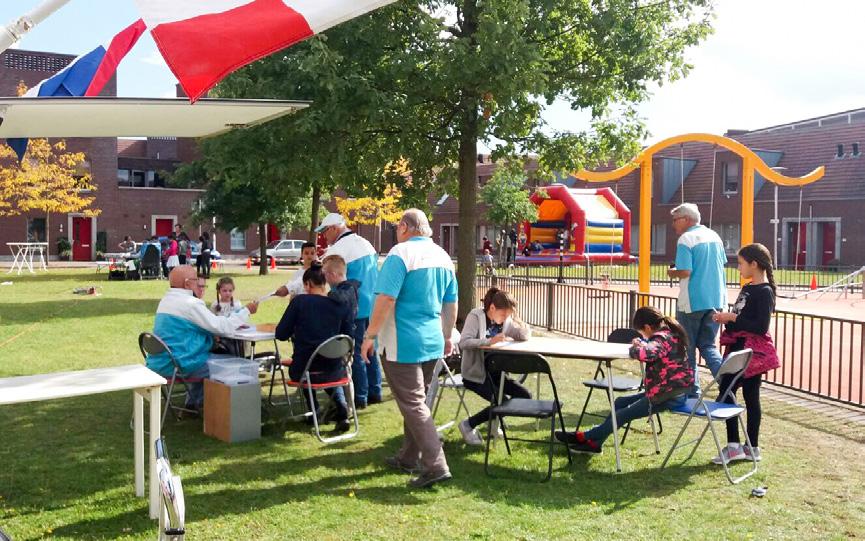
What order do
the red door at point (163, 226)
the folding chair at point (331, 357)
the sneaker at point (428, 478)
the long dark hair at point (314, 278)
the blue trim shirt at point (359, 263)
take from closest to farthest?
the sneaker at point (428, 478) < the folding chair at point (331, 357) < the long dark hair at point (314, 278) < the blue trim shirt at point (359, 263) < the red door at point (163, 226)

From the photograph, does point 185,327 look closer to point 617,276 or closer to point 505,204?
point 617,276

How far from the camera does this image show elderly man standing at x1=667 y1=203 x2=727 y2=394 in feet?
24.5

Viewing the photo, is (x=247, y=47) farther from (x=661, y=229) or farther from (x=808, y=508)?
(x=661, y=229)

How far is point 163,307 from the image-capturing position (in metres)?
7.13

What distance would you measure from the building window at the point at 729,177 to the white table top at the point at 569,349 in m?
42.9

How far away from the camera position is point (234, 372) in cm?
694

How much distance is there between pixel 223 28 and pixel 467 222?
8300mm

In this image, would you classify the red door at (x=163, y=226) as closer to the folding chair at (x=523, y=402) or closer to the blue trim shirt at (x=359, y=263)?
the blue trim shirt at (x=359, y=263)

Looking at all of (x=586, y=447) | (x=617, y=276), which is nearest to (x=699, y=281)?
(x=586, y=447)

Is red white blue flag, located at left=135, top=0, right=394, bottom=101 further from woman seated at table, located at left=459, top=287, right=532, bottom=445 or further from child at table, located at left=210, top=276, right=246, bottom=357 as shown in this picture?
child at table, located at left=210, top=276, right=246, bottom=357

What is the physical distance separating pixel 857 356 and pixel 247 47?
34.9ft

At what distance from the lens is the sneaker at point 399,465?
6.11 m

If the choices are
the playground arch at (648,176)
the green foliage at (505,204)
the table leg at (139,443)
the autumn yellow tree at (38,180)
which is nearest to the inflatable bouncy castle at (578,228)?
the green foliage at (505,204)

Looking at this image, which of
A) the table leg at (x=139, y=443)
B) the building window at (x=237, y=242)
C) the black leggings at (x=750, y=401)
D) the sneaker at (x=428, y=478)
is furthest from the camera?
the building window at (x=237, y=242)
